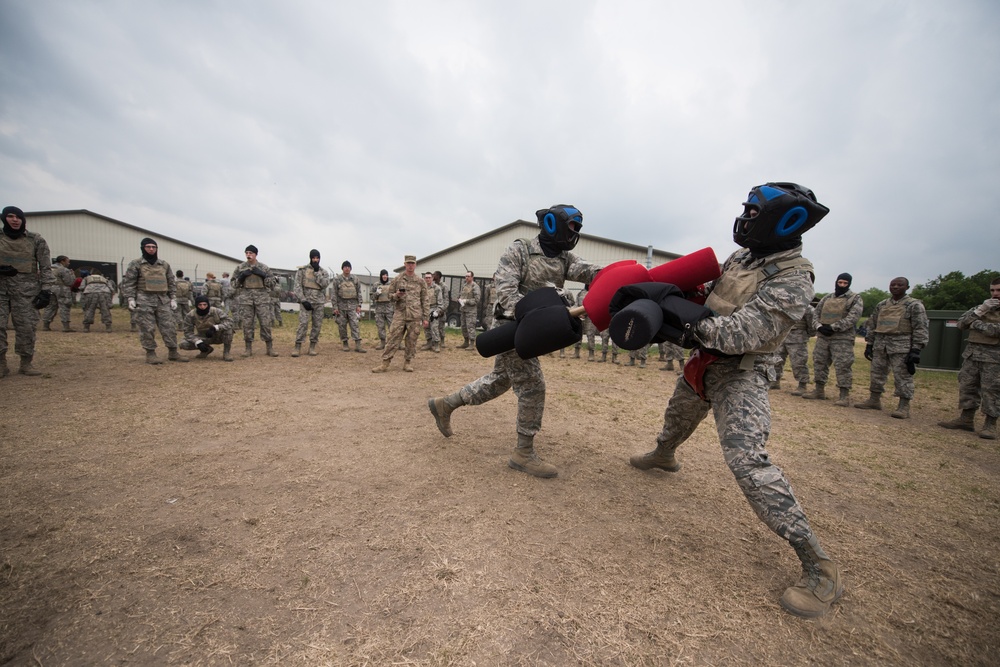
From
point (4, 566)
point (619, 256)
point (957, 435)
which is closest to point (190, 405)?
point (4, 566)

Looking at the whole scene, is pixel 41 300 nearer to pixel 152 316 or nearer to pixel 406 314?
pixel 152 316

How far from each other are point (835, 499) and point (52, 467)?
6.73m

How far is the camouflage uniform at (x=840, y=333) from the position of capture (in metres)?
8.21

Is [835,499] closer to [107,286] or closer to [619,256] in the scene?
[107,286]

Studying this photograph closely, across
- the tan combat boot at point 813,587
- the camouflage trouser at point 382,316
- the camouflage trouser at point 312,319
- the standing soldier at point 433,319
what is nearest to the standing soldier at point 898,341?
the tan combat boot at point 813,587

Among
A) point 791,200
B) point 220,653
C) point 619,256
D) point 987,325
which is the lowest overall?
point 220,653

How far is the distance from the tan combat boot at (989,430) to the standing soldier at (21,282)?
14.3m

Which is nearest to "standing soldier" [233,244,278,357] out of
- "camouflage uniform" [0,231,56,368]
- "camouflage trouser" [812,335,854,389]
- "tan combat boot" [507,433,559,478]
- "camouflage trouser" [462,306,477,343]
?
"camouflage uniform" [0,231,56,368]

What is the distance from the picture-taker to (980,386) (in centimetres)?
640

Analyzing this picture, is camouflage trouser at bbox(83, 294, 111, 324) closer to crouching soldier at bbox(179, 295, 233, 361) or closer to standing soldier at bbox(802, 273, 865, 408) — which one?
crouching soldier at bbox(179, 295, 233, 361)

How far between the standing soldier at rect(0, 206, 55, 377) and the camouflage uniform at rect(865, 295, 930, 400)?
1415 cm

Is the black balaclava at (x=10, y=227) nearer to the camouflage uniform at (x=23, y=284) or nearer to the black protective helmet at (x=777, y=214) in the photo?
the camouflage uniform at (x=23, y=284)

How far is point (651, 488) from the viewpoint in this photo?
3639 mm

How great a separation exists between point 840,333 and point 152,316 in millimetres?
13899
